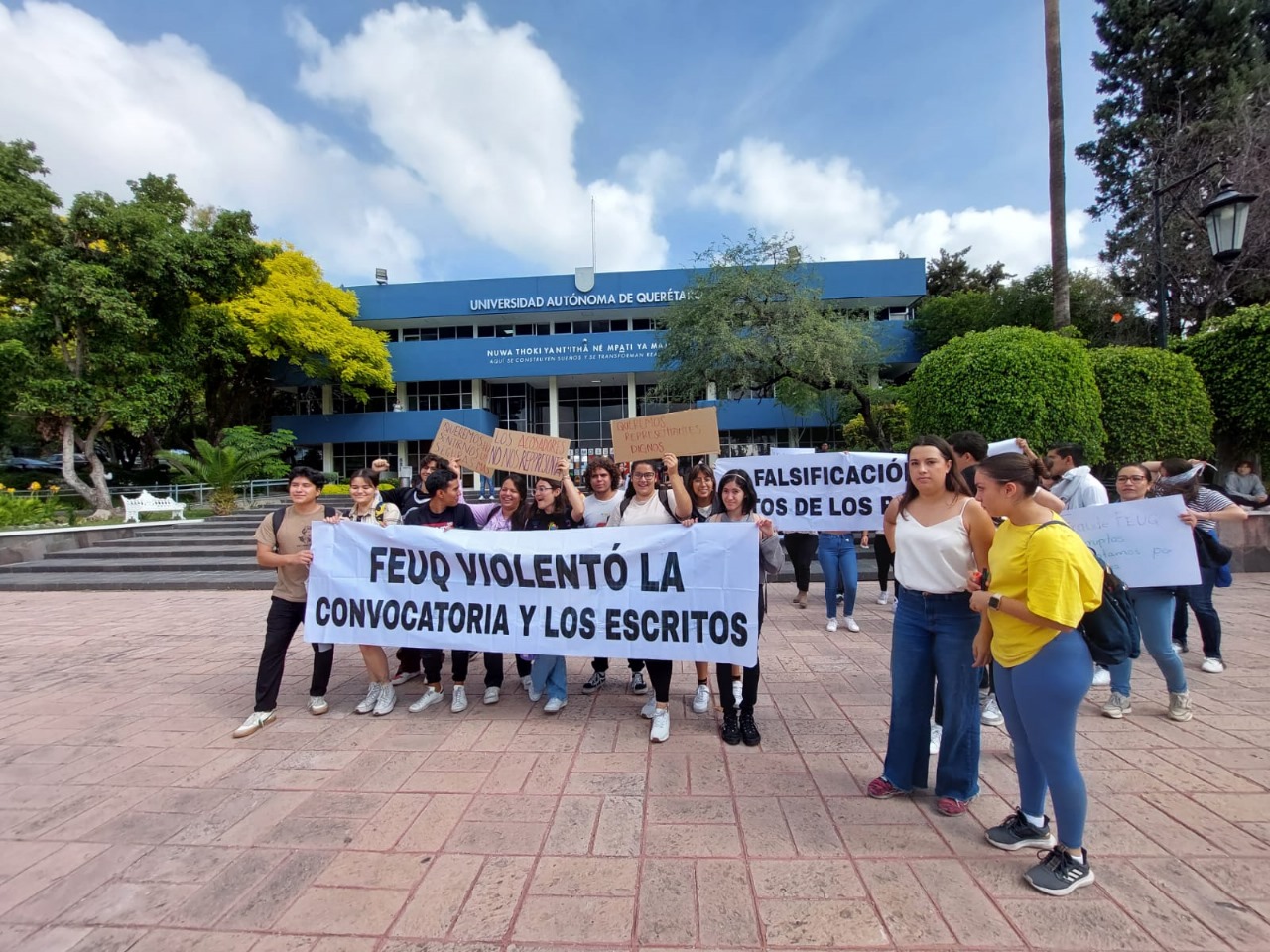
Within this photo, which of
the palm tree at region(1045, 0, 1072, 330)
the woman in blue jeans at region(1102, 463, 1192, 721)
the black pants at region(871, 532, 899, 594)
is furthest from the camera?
the palm tree at region(1045, 0, 1072, 330)

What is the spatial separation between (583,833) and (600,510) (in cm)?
216

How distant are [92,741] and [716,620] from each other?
4223 millimetres

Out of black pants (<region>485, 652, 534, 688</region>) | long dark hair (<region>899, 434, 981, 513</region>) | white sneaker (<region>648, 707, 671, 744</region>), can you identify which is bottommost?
white sneaker (<region>648, 707, 671, 744</region>)

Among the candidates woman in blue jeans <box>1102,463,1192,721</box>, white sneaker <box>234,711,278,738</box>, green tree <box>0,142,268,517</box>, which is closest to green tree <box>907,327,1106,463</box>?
woman in blue jeans <box>1102,463,1192,721</box>

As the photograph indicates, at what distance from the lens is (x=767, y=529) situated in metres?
3.50

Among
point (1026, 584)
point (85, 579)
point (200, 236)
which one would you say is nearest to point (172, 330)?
point (200, 236)

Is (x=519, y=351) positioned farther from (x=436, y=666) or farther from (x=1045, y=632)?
(x=1045, y=632)

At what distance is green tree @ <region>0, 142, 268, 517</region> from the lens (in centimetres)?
1520

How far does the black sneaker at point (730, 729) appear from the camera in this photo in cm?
346

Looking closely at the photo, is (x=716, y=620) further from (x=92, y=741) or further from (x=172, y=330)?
(x=172, y=330)

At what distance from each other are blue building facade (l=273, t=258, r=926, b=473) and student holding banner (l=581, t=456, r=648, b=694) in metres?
20.3

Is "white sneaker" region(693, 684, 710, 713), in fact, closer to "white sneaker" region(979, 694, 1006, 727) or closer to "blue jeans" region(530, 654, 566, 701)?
"blue jeans" region(530, 654, 566, 701)

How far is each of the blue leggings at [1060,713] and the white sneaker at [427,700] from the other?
12.2 feet

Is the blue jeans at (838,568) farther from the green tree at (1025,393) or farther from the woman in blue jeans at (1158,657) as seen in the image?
the green tree at (1025,393)
